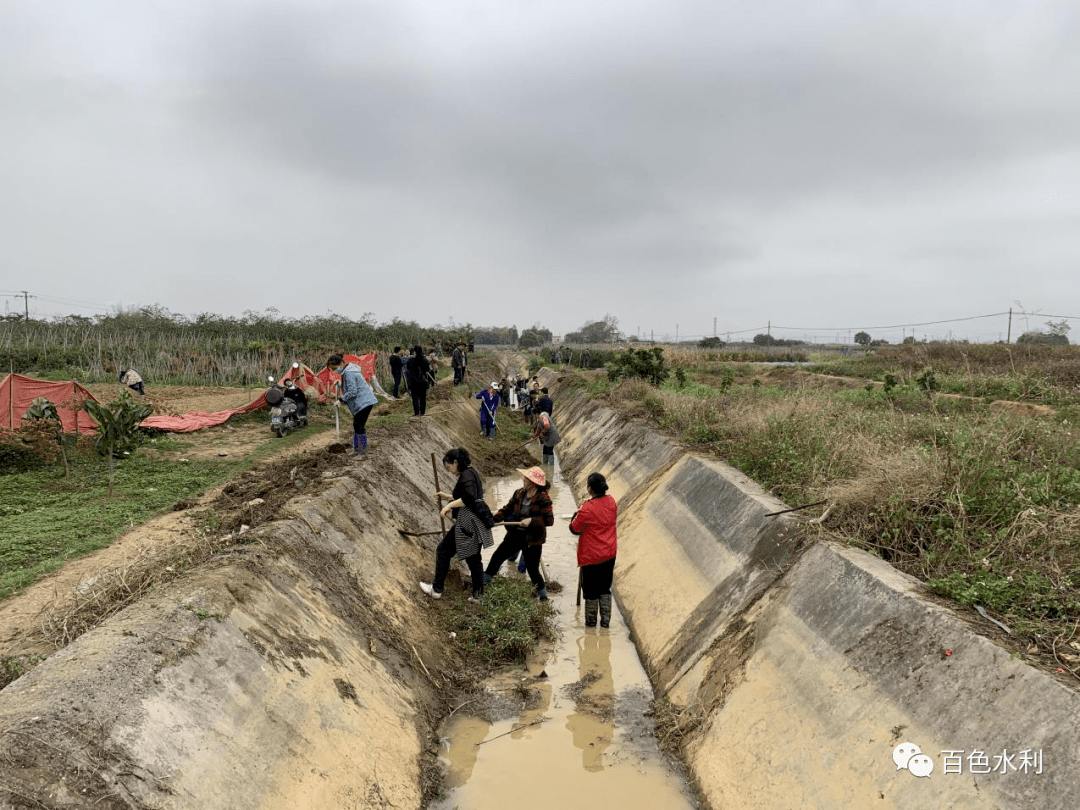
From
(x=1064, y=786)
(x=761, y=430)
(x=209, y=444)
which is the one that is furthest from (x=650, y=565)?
(x=209, y=444)

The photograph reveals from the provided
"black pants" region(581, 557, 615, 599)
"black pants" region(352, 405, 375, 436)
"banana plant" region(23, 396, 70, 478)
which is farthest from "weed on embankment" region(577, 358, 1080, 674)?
"banana plant" region(23, 396, 70, 478)

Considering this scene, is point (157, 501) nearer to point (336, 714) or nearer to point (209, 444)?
point (209, 444)

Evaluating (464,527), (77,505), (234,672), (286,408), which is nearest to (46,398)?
(77,505)

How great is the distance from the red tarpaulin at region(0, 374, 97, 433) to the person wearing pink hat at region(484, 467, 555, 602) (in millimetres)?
7321

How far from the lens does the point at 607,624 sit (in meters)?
7.38

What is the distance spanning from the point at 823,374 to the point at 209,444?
2242cm

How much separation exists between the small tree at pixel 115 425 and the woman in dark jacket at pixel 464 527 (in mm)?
4954

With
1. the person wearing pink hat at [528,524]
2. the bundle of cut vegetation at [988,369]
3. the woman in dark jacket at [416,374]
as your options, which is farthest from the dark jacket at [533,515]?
the bundle of cut vegetation at [988,369]

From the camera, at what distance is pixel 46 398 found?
1020cm

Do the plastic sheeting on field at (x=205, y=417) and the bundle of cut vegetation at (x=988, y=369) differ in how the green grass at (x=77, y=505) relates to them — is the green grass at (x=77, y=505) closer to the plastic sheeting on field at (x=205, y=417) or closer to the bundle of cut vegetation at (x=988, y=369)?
the plastic sheeting on field at (x=205, y=417)

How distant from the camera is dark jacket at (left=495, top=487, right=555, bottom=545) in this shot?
734 centimetres

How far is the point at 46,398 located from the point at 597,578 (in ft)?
32.3

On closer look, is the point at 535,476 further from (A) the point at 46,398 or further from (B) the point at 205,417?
(B) the point at 205,417

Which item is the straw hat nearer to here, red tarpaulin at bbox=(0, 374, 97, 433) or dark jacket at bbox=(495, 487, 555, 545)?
dark jacket at bbox=(495, 487, 555, 545)
